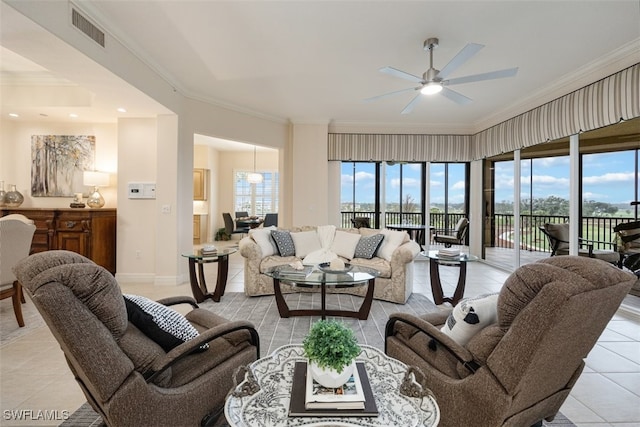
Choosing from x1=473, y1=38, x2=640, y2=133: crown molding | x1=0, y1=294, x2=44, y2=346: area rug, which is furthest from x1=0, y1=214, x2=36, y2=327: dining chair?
x1=473, y1=38, x2=640, y2=133: crown molding

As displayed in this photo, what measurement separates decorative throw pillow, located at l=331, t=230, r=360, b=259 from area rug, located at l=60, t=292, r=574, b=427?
0.63m

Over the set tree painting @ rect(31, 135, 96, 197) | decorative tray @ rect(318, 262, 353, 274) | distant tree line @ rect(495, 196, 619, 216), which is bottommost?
decorative tray @ rect(318, 262, 353, 274)

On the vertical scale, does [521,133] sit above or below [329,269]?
above

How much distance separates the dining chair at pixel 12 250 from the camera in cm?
286

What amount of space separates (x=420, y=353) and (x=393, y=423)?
2.10ft

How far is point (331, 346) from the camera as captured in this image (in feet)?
4.03

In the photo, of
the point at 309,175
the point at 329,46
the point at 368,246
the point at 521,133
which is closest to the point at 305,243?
the point at 368,246

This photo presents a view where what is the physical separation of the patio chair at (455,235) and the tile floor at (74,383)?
2.91m

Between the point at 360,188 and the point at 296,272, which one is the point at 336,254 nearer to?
the point at 296,272

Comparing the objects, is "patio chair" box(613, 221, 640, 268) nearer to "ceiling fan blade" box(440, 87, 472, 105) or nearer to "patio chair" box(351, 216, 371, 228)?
"ceiling fan blade" box(440, 87, 472, 105)

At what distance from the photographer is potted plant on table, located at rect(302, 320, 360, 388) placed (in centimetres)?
123

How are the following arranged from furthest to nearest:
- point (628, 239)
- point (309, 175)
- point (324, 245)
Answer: point (309, 175) < point (324, 245) < point (628, 239)

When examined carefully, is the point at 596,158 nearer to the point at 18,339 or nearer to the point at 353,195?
the point at 353,195

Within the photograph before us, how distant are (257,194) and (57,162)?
5.38 m
